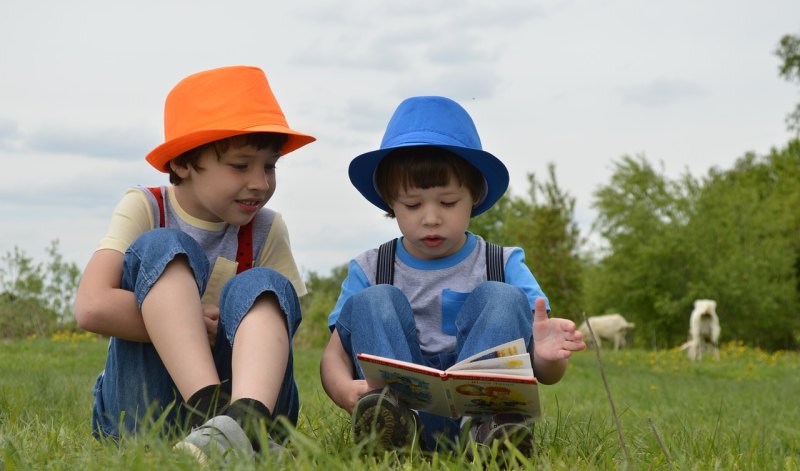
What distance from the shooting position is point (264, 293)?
8.18ft

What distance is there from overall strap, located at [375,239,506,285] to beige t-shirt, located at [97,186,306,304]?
0.27 m

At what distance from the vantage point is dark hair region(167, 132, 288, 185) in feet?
9.34

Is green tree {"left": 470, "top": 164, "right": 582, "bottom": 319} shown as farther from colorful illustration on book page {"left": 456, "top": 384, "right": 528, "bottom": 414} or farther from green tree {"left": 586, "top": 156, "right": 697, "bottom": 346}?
colorful illustration on book page {"left": 456, "top": 384, "right": 528, "bottom": 414}

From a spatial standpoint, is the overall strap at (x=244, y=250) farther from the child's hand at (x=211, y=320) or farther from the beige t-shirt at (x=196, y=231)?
the child's hand at (x=211, y=320)

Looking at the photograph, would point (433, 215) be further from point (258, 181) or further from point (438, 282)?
point (258, 181)

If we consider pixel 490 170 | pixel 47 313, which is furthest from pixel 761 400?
pixel 47 313

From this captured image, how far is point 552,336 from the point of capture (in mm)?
2523

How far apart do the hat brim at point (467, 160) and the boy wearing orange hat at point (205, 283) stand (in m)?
0.20

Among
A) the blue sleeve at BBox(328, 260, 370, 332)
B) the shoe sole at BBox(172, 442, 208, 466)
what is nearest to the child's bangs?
the blue sleeve at BBox(328, 260, 370, 332)

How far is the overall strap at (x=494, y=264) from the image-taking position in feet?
9.64

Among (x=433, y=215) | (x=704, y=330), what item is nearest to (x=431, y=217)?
(x=433, y=215)

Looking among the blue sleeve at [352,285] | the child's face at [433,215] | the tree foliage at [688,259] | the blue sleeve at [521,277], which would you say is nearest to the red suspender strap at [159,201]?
the blue sleeve at [352,285]

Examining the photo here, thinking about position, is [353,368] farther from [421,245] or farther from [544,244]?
[544,244]

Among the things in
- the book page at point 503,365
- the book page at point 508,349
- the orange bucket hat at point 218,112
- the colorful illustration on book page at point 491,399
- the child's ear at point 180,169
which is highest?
the orange bucket hat at point 218,112
